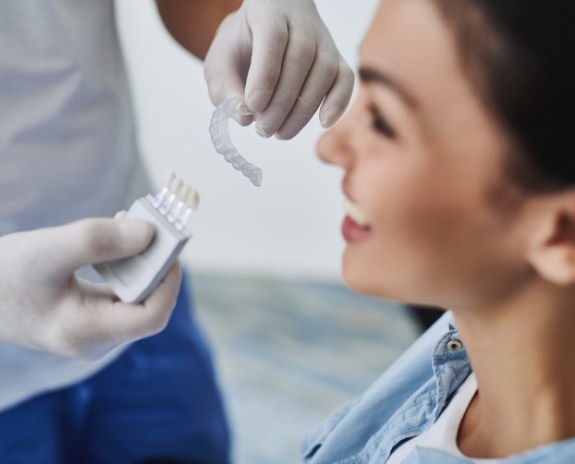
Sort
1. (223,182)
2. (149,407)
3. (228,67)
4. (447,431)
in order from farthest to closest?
(223,182) → (149,407) → (228,67) → (447,431)

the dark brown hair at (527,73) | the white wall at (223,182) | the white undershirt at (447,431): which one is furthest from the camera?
the white wall at (223,182)

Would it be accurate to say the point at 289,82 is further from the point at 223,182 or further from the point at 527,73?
the point at 223,182

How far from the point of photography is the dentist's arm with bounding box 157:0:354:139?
0.96 m

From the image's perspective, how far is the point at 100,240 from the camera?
2.66 ft

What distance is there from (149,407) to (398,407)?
17.2 inches

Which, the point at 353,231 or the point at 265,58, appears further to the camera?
the point at 265,58

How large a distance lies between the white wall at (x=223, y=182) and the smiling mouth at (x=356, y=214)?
107 cm

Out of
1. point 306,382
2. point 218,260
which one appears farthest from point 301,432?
point 218,260

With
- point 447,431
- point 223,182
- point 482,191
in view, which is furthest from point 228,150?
point 223,182

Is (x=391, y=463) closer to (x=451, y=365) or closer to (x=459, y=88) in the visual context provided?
(x=451, y=365)

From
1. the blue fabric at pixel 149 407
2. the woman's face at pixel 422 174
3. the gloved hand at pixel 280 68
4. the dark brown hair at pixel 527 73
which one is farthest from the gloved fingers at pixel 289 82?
the blue fabric at pixel 149 407

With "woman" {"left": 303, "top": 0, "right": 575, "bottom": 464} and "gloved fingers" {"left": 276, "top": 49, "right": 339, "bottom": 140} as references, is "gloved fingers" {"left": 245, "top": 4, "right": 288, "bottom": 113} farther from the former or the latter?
"woman" {"left": 303, "top": 0, "right": 575, "bottom": 464}

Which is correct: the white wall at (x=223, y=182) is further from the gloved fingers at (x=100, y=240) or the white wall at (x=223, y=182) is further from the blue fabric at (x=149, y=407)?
the gloved fingers at (x=100, y=240)

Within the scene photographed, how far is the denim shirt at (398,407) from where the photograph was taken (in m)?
0.98
